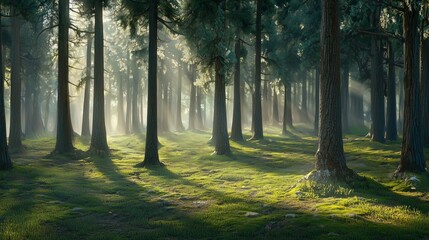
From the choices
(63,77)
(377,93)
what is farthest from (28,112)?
(377,93)

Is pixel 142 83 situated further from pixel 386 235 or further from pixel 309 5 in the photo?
pixel 386 235

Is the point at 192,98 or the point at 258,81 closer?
the point at 258,81

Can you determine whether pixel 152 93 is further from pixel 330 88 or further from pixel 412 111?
pixel 412 111

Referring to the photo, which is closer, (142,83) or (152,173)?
(152,173)

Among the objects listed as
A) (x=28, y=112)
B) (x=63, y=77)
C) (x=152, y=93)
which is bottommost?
(x=28, y=112)

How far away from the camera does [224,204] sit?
1155 cm

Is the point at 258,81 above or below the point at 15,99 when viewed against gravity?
above

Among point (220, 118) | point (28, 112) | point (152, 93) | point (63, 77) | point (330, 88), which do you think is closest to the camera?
point (330, 88)

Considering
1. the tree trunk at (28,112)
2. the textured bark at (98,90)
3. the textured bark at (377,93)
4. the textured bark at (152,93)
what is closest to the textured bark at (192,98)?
the tree trunk at (28,112)

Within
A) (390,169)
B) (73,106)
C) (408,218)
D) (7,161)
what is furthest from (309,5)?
(73,106)

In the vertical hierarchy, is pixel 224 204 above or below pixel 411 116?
below

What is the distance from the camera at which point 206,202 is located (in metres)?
11.9

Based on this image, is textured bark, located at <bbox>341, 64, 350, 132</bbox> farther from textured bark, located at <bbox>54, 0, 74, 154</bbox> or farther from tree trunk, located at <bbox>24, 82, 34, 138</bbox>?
tree trunk, located at <bbox>24, 82, 34, 138</bbox>

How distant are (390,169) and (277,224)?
9506mm
